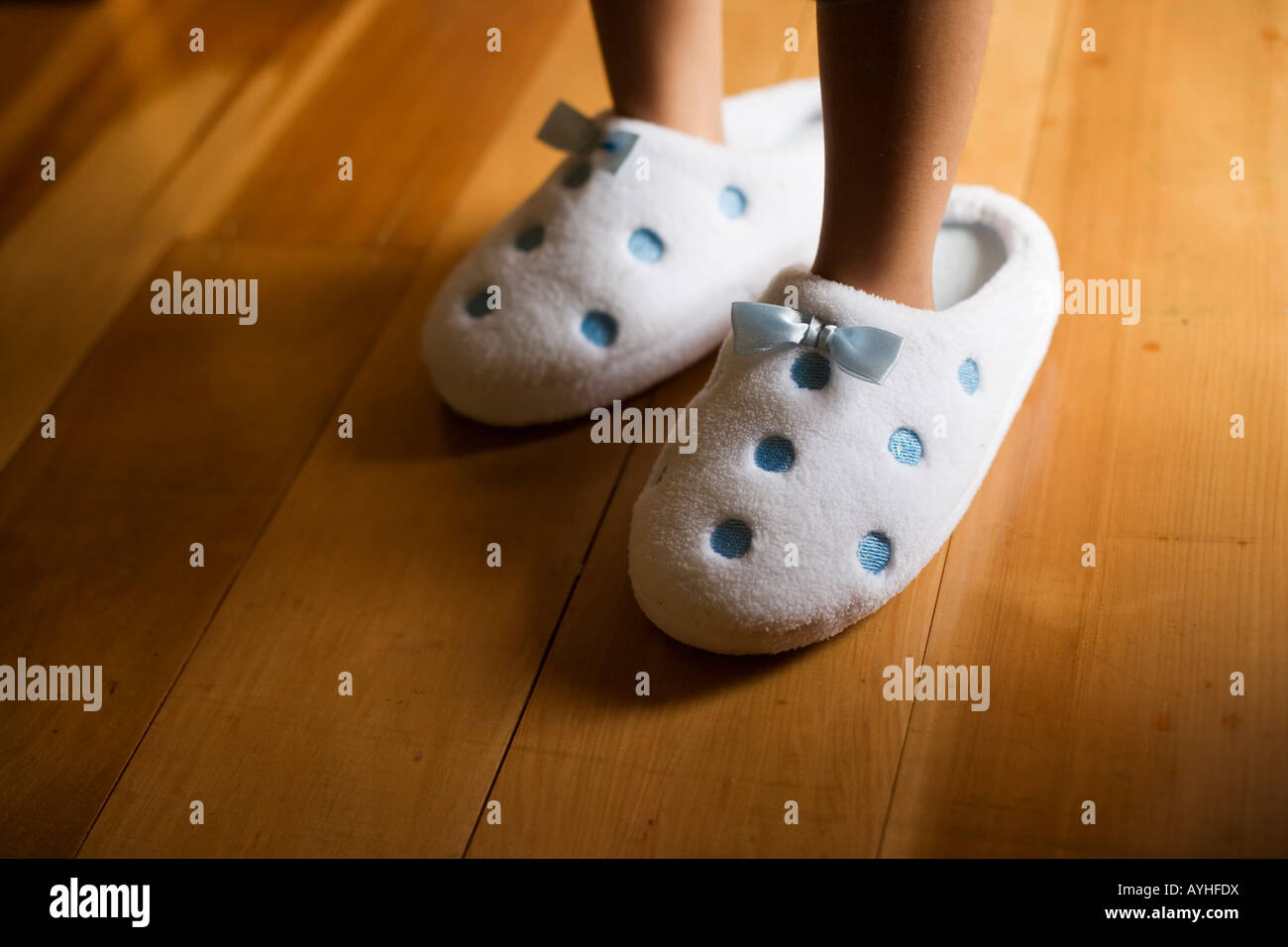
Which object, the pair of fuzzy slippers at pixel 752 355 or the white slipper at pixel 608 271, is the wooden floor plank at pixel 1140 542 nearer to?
the pair of fuzzy slippers at pixel 752 355

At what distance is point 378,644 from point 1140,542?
448 millimetres

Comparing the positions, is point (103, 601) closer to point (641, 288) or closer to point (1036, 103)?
point (641, 288)

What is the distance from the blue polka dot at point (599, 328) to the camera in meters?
0.78

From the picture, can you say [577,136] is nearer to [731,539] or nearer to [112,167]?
[731,539]

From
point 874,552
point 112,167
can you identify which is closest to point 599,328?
point 874,552

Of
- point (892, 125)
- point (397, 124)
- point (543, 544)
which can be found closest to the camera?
point (892, 125)

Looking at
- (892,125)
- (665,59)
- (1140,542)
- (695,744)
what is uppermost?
(665,59)

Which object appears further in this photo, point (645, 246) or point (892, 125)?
point (645, 246)

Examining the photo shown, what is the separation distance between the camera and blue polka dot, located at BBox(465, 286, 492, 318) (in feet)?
2.63

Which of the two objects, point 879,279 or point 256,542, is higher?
point 879,279

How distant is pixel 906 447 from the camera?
0.67 metres

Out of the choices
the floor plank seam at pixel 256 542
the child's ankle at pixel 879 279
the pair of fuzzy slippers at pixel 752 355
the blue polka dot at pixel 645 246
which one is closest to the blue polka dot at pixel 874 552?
the pair of fuzzy slippers at pixel 752 355

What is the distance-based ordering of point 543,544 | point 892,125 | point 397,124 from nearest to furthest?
point 892,125
point 543,544
point 397,124
